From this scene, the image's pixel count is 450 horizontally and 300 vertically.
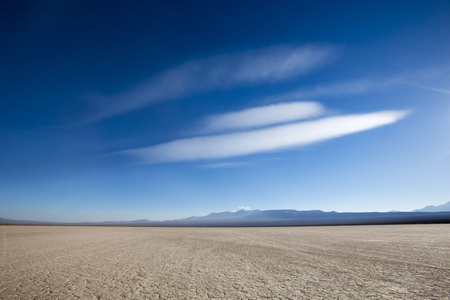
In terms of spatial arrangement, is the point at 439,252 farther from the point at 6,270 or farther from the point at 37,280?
the point at 6,270

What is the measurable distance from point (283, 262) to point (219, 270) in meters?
3.40

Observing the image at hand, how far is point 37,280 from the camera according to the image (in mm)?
8133

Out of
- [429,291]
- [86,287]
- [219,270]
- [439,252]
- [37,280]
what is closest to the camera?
[429,291]

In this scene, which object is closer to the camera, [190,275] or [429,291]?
[429,291]

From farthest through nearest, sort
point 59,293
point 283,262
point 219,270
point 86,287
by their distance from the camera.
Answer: point 283,262 < point 219,270 < point 86,287 < point 59,293

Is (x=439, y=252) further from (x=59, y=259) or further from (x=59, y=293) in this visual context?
(x=59, y=259)

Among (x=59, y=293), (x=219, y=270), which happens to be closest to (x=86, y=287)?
(x=59, y=293)

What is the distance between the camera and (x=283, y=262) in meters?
10.4

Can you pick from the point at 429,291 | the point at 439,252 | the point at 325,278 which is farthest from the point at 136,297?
the point at 439,252

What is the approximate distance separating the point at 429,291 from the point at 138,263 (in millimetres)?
11590

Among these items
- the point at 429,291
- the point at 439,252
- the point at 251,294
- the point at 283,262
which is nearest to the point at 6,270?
the point at 251,294

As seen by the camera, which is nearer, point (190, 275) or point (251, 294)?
point (251, 294)

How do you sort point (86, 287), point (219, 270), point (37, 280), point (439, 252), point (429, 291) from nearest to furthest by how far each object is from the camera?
point (429, 291), point (86, 287), point (37, 280), point (219, 270), point (439, 252)

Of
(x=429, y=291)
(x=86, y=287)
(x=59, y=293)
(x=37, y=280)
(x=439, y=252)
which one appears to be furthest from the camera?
(x=439, y=252)
